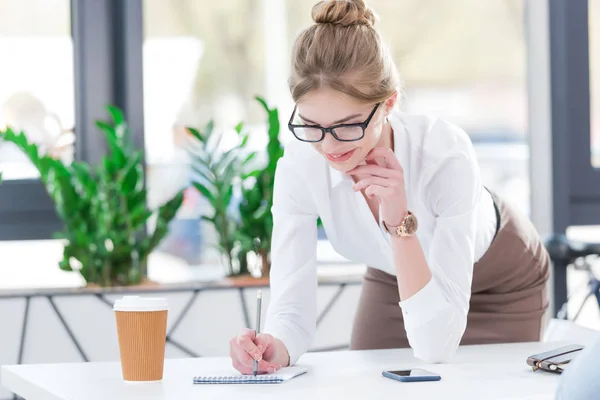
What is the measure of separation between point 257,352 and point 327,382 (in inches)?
6.4

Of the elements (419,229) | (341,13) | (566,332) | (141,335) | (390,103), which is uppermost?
(341,13)

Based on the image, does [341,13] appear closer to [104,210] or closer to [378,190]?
[378,190]

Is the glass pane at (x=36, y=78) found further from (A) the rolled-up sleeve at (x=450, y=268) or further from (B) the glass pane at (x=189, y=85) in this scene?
(A) the rolled-up sleeve at (x=450, y=268)

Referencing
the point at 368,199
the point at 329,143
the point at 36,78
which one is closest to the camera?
the point at 329,143

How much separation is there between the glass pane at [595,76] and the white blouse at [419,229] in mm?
1752

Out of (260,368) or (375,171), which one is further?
(375,171)

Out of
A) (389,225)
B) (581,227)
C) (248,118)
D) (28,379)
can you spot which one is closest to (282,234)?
(389,225)

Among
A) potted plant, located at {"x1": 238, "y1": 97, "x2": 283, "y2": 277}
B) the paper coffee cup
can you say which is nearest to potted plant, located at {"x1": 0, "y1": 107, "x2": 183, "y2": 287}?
potted plant, located at {"x1": 238, "y1": 97, "x2": 283, "y2": 277}

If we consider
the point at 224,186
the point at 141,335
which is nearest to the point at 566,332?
the point at 141,335

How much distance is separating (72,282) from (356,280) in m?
1.02

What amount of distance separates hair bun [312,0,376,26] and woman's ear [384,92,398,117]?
15cm

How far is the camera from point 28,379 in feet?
4.66

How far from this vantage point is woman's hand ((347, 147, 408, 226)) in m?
1.64

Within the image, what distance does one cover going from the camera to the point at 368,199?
1.87 metres
